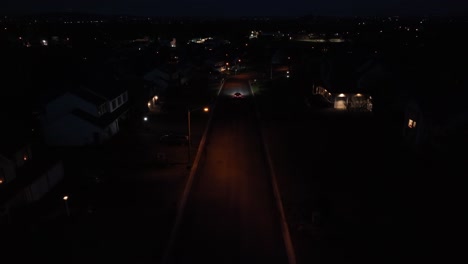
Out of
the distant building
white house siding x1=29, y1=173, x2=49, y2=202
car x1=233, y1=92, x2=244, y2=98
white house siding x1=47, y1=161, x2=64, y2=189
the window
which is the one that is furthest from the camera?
car x1=233, y1=92, x2=244, y2=98

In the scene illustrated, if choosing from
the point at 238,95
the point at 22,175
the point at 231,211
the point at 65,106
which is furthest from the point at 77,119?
the point at 238,95

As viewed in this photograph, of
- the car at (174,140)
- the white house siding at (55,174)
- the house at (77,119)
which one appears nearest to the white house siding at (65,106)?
the house at (77,119)

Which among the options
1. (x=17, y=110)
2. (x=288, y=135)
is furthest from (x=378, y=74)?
(x=17, y=110)

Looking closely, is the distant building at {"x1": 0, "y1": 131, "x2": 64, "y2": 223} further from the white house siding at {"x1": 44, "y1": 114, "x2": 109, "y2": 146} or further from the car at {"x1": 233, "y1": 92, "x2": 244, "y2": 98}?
the car at {"x1": 233, "y1": 92, "x2": 244, "y2": 98}

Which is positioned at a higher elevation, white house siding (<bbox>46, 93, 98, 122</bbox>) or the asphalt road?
white house siding (<bbox>46, 93, 98, 122</bbox>)

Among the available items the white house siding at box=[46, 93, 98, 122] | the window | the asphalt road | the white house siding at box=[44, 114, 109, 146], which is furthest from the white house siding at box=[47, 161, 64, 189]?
the asphalt road

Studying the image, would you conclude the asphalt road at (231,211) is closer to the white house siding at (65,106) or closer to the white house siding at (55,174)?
the white house siding at (55,174)
